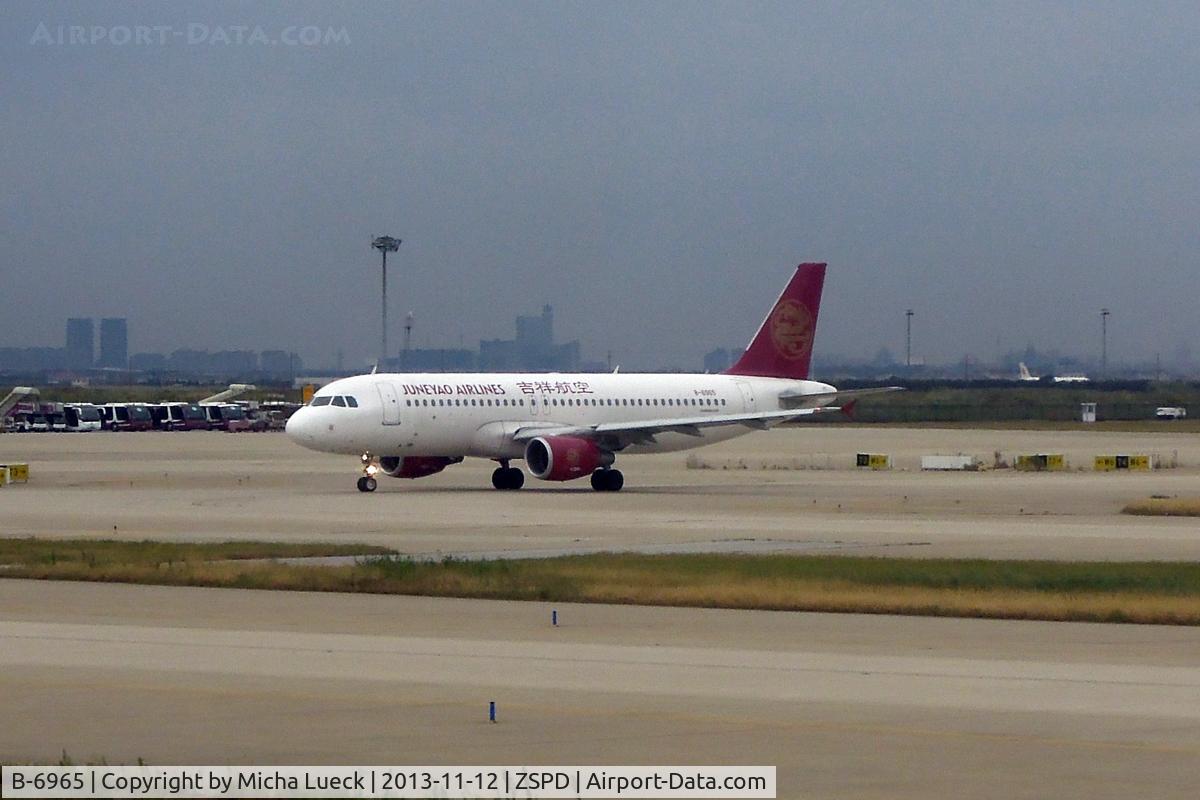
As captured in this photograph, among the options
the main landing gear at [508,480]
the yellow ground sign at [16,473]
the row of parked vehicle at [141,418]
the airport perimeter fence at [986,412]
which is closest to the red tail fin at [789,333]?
the main landing gear at [508,480]

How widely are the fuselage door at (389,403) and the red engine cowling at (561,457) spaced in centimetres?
427

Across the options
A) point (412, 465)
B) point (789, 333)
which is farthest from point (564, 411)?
point (789, 333)

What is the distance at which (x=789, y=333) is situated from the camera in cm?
7069

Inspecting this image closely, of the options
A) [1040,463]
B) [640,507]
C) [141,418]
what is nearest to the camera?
[640,507]

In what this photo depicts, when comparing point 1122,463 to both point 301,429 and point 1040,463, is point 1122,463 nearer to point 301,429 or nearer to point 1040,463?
point 1040,463

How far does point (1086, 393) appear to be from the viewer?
636 feet

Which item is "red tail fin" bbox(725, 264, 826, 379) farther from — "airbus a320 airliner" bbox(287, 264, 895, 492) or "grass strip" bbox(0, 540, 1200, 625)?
"grass strip" bbox(0, 540, 1200, 625)

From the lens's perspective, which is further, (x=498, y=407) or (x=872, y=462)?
(x=872, y=462)

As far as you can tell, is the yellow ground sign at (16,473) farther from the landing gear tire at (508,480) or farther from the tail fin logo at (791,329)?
the tail fin logo at (791,329)

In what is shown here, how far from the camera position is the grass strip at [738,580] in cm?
2778

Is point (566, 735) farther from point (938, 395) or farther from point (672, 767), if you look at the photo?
point (938, 395)

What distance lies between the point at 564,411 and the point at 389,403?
6788mm

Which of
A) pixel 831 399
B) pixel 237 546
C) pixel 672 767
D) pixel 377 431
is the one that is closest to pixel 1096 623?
Answer: pixel 672 767

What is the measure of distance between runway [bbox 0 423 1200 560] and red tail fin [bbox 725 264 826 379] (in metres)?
4.05
